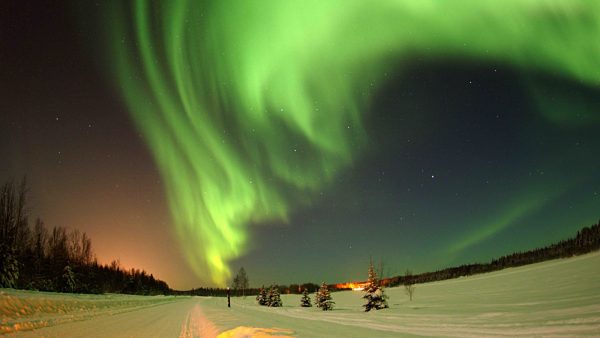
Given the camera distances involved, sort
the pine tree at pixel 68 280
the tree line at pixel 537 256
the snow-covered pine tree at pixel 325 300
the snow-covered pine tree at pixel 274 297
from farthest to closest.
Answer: the tree line at pixel 537 256 < the snow-covered pine tree at pixel 274 297 < the pine tree at pixel 68 280 < the snow-covered pine tree at pixel 325 300

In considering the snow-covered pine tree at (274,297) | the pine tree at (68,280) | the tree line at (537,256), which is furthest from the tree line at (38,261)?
the tree line at (537,256)

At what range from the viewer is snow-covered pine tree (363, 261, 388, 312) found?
108 ft

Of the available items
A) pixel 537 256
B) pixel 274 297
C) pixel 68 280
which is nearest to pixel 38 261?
pixel 68 280

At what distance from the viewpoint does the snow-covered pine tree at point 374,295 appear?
3294 centimetres

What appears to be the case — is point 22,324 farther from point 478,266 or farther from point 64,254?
point 478,266

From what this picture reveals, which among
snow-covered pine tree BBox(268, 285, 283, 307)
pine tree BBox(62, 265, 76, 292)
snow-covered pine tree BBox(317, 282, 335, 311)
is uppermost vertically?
pine tree BBox(62, 265, 76, 292)

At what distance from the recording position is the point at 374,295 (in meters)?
33.3

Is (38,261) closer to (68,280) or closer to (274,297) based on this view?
(68,280)

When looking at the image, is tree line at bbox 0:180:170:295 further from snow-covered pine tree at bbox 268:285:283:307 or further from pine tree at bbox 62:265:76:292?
snow-covered pine tree at bbox 268:285:283:307

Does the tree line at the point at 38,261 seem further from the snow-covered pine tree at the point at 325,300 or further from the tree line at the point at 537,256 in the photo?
the tree line at the point at 537,256

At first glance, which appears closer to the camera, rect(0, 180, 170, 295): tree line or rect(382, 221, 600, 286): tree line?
rect(0, 180, 170, 295): tree line

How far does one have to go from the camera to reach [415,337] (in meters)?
9.95

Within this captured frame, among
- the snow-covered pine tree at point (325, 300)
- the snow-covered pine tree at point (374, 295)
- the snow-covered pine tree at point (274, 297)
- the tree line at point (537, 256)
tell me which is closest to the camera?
the snow-covered pine tree at point (374, 295)

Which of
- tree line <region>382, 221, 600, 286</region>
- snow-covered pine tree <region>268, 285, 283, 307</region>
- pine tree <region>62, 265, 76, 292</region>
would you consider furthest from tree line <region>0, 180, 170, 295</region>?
tree line <region>382, 221, 600, 286</region>
